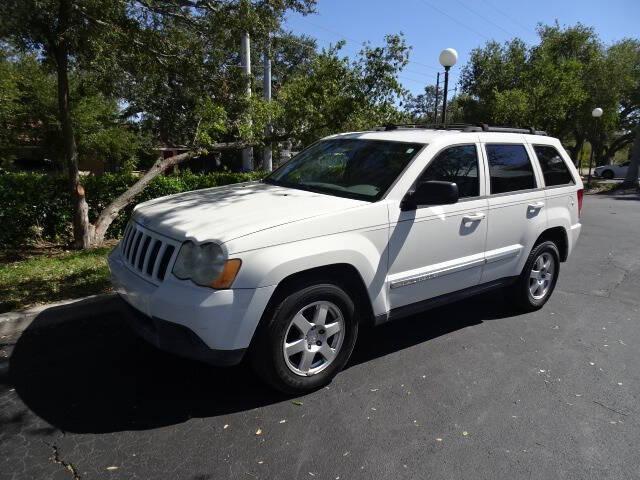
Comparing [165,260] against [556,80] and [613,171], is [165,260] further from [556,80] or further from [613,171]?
[613,171]

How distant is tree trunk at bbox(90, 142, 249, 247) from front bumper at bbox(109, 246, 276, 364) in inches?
195

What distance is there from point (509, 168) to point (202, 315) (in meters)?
3.20

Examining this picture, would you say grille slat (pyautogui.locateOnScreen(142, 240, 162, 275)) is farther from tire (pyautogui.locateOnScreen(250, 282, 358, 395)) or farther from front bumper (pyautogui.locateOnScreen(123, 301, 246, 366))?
tire (pyautogui.locateOnScreen(250, 282, 358, 395))

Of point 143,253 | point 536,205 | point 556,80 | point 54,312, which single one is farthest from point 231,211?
point 556,80

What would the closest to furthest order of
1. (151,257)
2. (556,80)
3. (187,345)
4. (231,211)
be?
(187,345) < (151,257) < (231,211) < (556,80)

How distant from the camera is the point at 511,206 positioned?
4.52 m

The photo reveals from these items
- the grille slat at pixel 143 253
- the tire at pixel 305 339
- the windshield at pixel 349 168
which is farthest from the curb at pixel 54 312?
the tire at pixel 305 339

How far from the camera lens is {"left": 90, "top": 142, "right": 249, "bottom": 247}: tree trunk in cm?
756

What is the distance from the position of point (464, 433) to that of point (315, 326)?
3.74ft

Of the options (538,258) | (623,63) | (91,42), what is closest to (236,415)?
(538,258)

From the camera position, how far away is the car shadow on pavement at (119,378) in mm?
3137

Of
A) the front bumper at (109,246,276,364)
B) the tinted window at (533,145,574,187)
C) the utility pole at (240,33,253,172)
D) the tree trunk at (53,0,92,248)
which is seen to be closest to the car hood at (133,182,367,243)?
the front bumper at (109,246,276,364)

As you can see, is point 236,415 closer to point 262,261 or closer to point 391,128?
point 262,261

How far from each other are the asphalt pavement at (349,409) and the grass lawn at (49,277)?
459 millimetres
